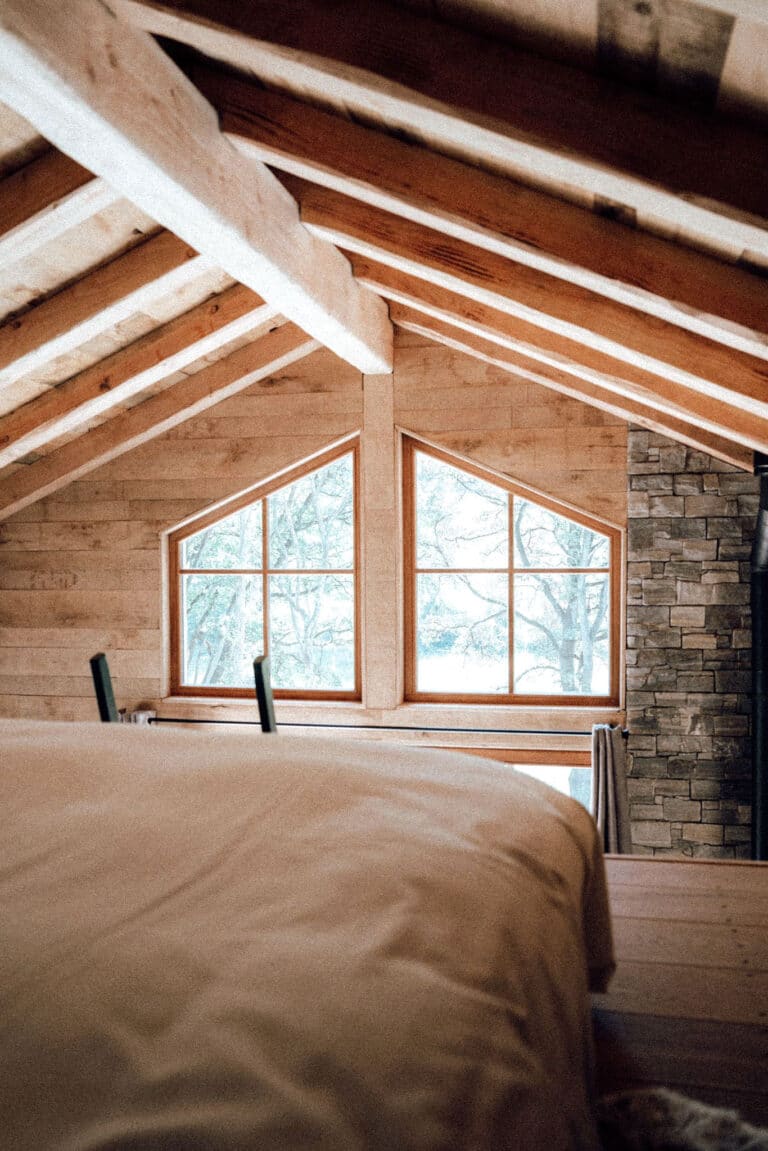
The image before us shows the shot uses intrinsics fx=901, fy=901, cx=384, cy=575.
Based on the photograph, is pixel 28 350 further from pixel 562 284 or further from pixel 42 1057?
pixel 42 1057

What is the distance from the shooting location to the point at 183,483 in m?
5.25

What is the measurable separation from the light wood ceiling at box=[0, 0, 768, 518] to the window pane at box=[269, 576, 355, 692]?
5.17 ft

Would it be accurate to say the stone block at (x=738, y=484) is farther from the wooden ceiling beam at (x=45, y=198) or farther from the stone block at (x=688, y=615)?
the wooden ceiling beam at (x=45, y=198)

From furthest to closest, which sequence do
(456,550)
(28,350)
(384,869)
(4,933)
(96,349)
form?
(456,550) < (96,349) < (28,350) < (384,869) < (4,933)

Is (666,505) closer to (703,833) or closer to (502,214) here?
(703,833)

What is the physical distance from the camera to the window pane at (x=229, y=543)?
532 cm

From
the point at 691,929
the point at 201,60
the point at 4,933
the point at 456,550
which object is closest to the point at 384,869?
the point at 4,933

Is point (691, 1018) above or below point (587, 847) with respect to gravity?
below

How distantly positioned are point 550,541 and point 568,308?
2501 millimetres

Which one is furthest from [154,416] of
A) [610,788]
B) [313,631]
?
[610,788]

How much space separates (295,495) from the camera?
17.2 ft

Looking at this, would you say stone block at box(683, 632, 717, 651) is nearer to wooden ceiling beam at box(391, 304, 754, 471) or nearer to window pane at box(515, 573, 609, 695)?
window pane at box(515, 573, 609, 695)

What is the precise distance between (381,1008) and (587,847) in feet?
3.22

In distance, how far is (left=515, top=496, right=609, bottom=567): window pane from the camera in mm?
4945
